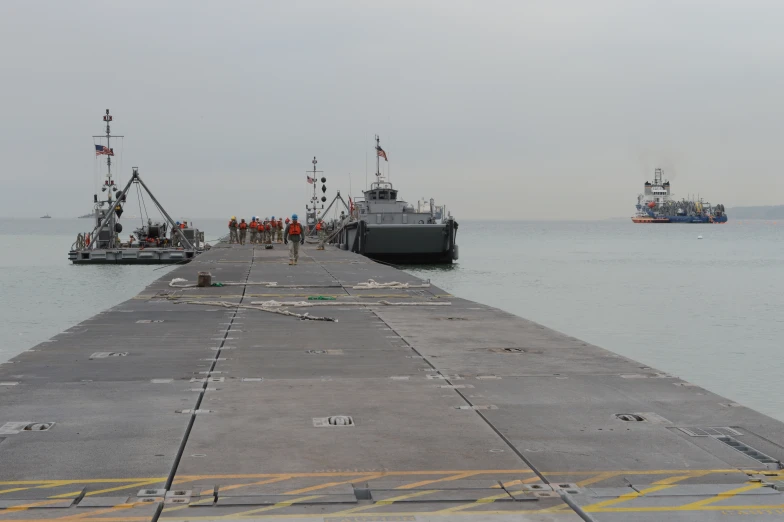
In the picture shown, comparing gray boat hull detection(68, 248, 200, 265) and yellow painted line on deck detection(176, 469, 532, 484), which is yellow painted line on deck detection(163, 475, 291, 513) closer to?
yellow painted line on deck detection(176, 469, 532, 484)

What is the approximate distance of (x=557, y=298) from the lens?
3975cm

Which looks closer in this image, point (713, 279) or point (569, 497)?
point (569, 497)

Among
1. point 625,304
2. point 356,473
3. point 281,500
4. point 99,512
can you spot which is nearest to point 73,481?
point 99,512

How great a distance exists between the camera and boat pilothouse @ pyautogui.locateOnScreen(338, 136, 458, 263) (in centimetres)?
5534

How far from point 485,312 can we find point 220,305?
19.5 feet

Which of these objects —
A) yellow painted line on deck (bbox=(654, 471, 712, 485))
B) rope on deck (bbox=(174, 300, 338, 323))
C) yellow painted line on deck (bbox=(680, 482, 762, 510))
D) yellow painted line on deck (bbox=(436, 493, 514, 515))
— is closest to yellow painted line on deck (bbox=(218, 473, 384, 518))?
yellow painted line on deck (bbox=(436, 493, 514, 515))

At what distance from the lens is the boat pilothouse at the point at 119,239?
2016 inches

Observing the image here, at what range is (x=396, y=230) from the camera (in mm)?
55562

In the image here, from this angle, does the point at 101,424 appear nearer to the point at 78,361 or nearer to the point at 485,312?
the point at 78,361

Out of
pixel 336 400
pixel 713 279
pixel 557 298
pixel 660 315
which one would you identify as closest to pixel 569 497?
pixel 336 400

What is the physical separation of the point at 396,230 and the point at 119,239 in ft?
60.3

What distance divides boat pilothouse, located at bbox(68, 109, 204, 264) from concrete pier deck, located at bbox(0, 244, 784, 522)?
130ft

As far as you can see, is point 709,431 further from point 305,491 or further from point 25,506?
point 25,506

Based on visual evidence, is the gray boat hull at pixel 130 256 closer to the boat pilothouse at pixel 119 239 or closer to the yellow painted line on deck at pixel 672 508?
the boat pilothouse at pixel 119 239
